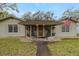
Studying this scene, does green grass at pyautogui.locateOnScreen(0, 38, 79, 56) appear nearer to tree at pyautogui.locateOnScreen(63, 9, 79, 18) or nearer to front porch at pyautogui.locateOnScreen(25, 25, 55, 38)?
front porch at pyautogui.locateOnScreen(25, 25, 55, 38)

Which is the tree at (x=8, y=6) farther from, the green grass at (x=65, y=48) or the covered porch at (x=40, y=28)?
the green grass at (x=65, y=48)

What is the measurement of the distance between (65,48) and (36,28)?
17.0 inches

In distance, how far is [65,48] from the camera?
96.7 inches

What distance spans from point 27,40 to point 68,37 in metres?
0.51

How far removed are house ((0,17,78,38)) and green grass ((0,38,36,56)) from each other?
7cm

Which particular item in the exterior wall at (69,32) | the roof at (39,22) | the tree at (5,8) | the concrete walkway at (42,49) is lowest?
the concrete walkway at (42,49)

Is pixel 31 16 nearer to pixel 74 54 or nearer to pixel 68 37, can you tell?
pixel 68 37

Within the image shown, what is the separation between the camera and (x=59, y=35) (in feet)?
8.13

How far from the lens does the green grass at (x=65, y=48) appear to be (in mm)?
2447

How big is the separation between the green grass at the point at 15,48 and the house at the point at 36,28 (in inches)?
2.9

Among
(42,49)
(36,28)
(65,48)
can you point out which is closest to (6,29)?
(36,28)

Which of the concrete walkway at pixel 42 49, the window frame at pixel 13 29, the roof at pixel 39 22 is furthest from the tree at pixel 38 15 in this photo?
the concrete walkway at pixel 42 49

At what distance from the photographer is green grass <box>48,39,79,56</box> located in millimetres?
2447

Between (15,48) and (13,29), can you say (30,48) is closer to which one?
(15,48)
